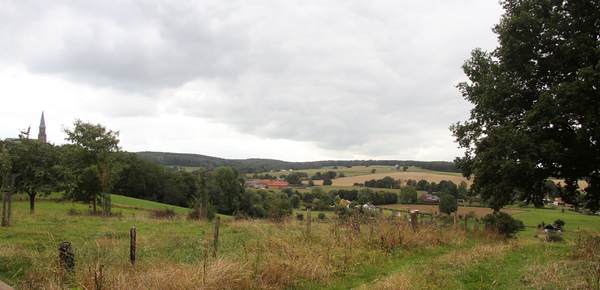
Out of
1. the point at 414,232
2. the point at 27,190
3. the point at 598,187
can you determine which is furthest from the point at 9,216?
the point at 598,187

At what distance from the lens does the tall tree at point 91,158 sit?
19703 millimetres

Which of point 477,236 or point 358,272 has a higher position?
point 358,272

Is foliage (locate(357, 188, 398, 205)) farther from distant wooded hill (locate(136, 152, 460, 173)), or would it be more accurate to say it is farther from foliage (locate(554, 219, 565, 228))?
distant wooded hill (locate(136, 152, 460, 173))

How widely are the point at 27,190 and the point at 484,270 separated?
23585 millimetres

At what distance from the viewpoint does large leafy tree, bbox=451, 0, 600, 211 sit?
11398 millimetres

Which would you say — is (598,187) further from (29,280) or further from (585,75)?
(29,280)

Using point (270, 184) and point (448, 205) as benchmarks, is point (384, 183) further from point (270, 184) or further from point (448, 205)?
point (270, 184)

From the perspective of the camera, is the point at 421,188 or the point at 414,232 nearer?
the point at 414,232

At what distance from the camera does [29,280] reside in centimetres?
461

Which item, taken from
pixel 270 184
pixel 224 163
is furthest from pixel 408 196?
pixel 224 163

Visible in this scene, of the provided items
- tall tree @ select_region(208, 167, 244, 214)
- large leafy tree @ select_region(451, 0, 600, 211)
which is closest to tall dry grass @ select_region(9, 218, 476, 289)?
large leafy tree @ select_region(451, 0, 600, 211)

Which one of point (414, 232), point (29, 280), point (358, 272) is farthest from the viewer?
point (414, 232)

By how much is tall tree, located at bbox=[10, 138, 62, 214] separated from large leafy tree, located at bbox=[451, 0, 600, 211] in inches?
943

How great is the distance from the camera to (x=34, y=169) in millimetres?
17688
